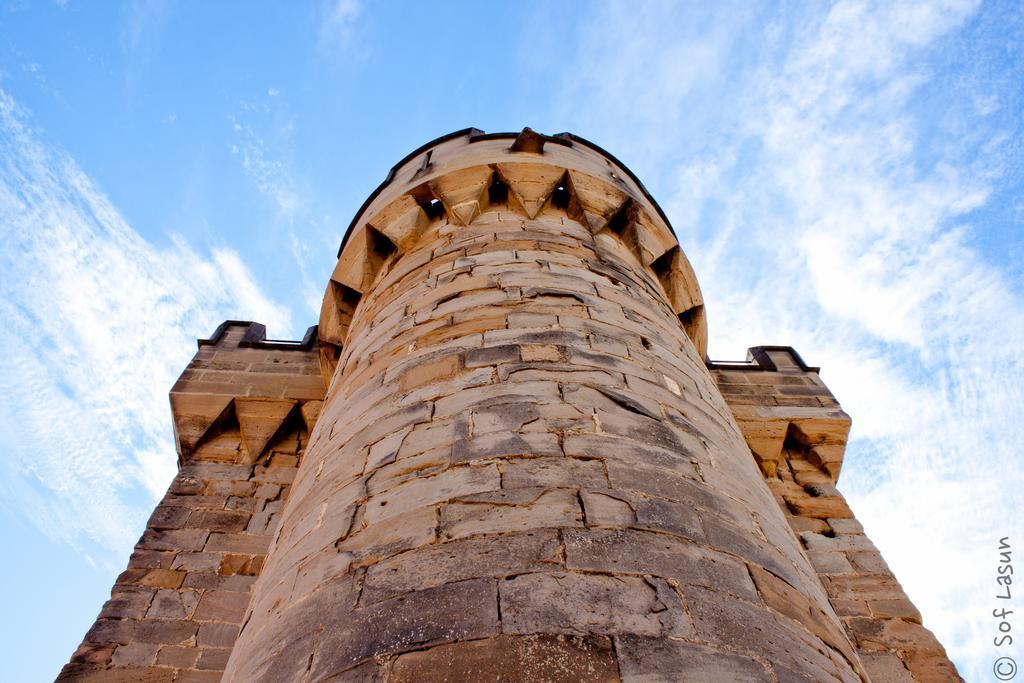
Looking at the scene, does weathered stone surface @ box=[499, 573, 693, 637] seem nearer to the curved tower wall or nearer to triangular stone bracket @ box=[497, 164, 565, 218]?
the curved tower wall

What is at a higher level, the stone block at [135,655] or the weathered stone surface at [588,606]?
the stone block at [135,655]

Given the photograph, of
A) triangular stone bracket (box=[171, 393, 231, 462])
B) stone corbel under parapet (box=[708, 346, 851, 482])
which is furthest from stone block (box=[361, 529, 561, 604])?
stone corbel under parapet (box=[708, 346, 851, 482])

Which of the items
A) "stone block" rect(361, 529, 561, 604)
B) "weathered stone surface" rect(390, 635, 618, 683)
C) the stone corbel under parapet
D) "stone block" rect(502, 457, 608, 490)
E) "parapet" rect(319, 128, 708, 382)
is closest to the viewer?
"weathered stone surface" rect(390, 635, 618, 683)

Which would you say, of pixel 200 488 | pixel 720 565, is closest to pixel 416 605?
pixel 720 565

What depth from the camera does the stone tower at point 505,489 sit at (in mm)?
1829

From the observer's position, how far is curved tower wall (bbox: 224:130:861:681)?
176cm

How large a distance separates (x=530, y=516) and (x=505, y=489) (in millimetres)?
153

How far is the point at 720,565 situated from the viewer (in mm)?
2086

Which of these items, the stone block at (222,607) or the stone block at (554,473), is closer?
the stone block at (554,473)

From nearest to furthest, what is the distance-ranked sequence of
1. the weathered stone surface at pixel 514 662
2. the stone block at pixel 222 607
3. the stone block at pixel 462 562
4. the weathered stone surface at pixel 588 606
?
the weathered stone surface at pixel 514 662 < the weathered stone surface at pixel 588 606 < the stone block at pixel 462 562 < the stone block at pixel 222 607

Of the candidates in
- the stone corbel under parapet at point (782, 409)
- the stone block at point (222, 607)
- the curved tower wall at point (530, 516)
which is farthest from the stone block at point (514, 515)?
the stone corbel under parapet at point (782, 409)

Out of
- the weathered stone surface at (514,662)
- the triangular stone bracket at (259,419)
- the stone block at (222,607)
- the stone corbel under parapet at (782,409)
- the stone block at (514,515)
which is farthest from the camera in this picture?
the stone corbel under parapet at (782,409)

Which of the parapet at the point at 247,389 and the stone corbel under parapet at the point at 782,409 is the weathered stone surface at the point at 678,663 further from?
the parapet at the point at 247,389

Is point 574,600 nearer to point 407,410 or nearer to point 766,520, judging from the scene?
point 766,520
